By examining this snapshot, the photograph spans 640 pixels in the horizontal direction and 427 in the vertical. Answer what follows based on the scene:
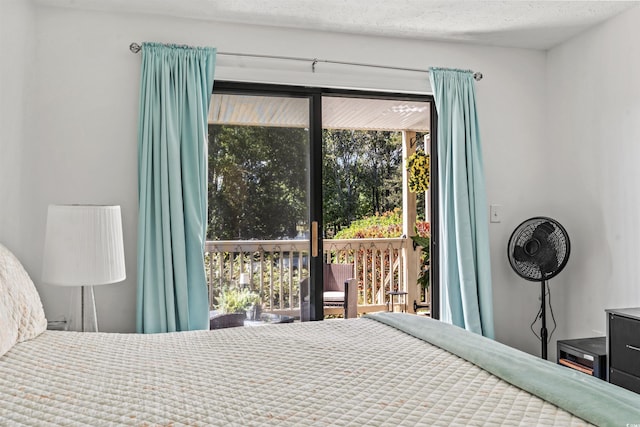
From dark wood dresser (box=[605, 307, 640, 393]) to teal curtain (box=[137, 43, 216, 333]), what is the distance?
2.26 m

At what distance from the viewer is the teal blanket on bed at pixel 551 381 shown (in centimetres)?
108

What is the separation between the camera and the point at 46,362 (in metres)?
1.50

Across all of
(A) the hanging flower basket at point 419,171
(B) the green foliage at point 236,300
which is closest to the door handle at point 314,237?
(B) the green foliage at point 236,300

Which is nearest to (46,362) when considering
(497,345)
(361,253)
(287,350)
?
(287,350)

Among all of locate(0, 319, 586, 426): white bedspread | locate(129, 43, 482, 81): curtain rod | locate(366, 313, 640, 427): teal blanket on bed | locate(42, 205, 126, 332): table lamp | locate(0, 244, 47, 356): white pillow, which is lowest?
locate(0, 319, 586, 426): white bedspread

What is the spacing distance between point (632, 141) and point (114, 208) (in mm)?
3027

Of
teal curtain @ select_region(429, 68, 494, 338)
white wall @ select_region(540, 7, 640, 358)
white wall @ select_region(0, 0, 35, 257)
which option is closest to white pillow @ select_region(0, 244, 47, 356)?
white wall @ select_region(0, 0, 35, 257)

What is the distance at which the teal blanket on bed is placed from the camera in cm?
108

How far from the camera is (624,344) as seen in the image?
2.42 m

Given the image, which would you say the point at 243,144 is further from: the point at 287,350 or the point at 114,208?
the point at 287,350

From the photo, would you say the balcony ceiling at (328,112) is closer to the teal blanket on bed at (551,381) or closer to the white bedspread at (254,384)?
the white bedspread at (254,384)

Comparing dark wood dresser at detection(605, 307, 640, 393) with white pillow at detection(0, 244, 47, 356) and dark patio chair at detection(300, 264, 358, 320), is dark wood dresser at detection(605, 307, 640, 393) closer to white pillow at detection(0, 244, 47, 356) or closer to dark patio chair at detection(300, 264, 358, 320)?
dark patio chair at detection(300, 264, 358, 320)

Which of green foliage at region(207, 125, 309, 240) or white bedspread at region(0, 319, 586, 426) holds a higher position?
green foliage at region(207, 125, 309, 240)

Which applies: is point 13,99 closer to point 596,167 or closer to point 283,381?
point 283,381
